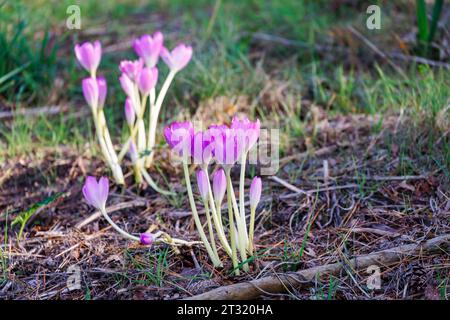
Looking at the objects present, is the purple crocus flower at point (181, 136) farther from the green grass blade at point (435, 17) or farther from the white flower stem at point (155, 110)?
the green grass blade at point (435, 17)

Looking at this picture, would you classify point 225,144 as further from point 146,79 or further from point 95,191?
point 146,79

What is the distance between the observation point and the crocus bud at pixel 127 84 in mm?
2676

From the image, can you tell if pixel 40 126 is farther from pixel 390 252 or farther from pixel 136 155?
pixel 390 252

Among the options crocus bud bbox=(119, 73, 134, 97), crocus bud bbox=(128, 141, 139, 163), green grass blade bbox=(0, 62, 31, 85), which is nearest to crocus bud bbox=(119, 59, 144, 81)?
crocus bud bbox=(119, 73, 134, 97)

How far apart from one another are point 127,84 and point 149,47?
0.18 metres

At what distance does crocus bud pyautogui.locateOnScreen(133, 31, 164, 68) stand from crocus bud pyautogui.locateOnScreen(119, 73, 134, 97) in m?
0.11

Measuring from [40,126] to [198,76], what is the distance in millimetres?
874

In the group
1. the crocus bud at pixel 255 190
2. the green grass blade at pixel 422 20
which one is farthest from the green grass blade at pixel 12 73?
the green grass blade at pixel 422 20

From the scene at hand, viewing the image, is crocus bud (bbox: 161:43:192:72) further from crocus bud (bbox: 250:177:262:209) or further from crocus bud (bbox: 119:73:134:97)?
crocus bud (bbox: 250:177:262:209)

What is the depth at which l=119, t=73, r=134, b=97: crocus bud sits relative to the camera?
268 centimetres

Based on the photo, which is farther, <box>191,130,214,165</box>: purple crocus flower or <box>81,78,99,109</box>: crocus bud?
<box>81,78,99,109</box>: crocus bud

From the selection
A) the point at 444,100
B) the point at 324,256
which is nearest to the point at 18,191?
the point at 324,256

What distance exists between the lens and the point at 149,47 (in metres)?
2.68

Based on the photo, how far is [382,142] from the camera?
9.41ft
